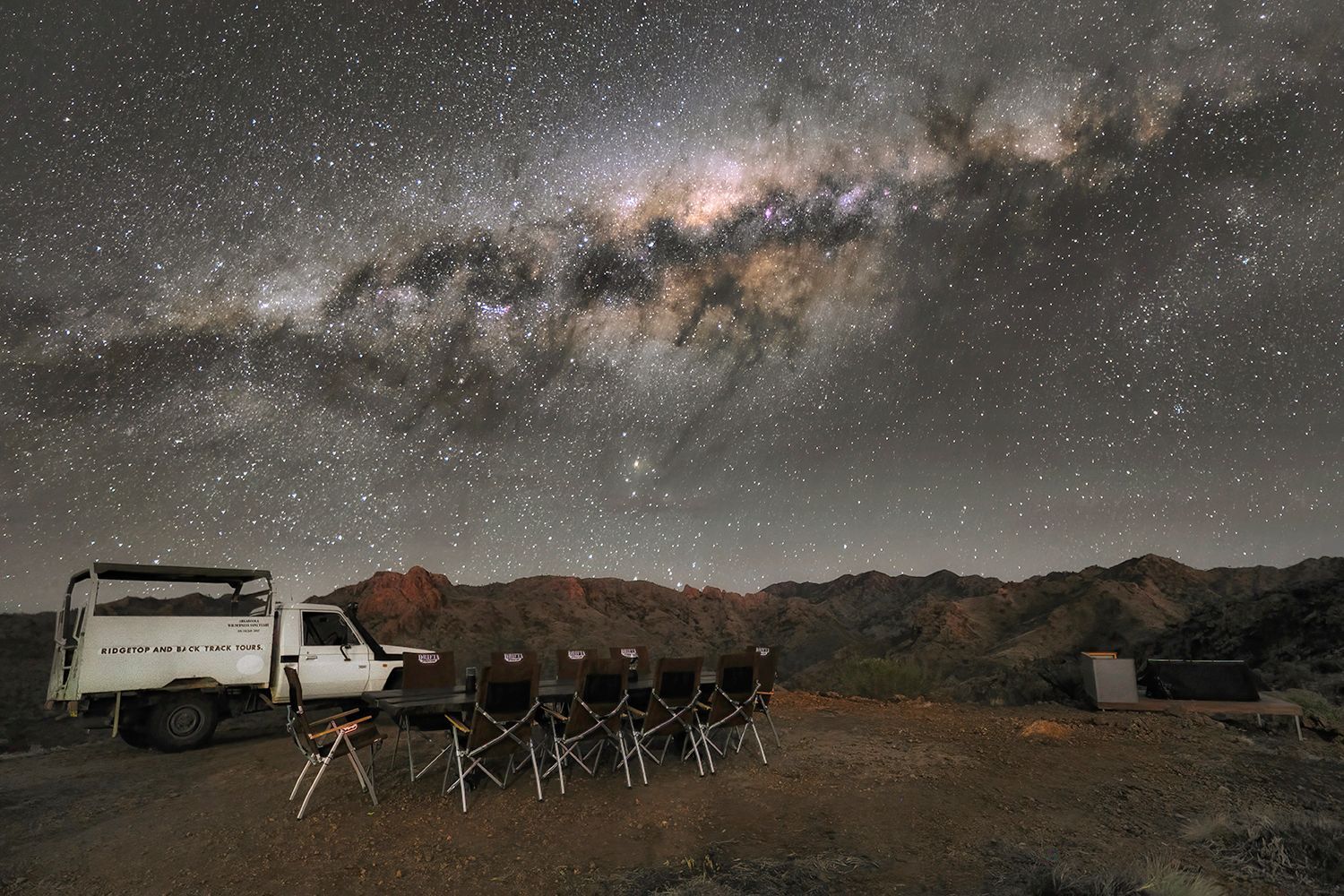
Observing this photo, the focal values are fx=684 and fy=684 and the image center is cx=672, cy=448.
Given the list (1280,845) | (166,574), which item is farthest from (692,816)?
(166,574)

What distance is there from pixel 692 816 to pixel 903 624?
4104cm

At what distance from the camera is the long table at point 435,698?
578 cm

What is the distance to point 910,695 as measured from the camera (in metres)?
14.7

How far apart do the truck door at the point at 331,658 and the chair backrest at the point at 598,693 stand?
5.22 meters

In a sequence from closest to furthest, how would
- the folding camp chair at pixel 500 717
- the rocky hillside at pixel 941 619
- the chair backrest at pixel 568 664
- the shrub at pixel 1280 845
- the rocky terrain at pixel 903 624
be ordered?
the shrub at pixel 1280 845
the folding camp chair at pixel 500 717
the chair backrest at pixel 568 664
the rocky terrain at pixel 903 624
the rocky hillside at pixel 941 619

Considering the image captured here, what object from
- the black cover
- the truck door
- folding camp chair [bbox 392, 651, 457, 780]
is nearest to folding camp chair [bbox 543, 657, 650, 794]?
folding camp chair [bbox 392, 651, 457, 780]

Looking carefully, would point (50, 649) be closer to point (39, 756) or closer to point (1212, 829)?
point (39, 756)

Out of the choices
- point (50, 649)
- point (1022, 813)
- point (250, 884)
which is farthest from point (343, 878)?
point (50, 649)

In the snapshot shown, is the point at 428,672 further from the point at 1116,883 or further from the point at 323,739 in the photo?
the point at 1116,883

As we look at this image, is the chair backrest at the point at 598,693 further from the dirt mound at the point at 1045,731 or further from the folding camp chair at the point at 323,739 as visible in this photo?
the dirt mound at the point at 1045,731

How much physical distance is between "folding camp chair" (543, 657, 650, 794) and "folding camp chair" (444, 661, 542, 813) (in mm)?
302

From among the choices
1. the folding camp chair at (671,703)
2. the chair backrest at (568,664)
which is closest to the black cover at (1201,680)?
the folding camp chair at (671,703)

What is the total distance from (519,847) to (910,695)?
12.0 m

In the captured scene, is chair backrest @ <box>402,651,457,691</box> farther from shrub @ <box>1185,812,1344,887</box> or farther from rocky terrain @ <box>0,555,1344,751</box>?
rocky terrain @ <box>0,555,1344,751</box>
